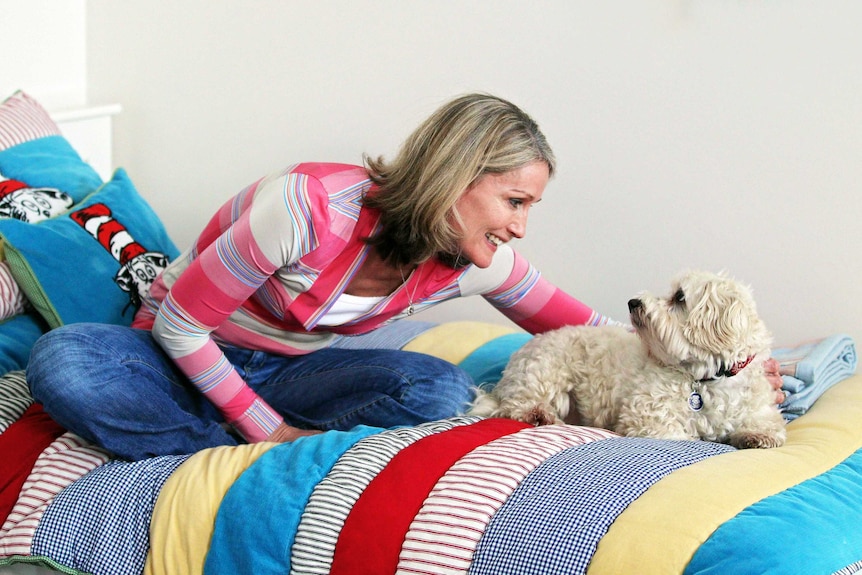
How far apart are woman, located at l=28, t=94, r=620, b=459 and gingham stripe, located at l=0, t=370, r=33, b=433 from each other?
0.15m

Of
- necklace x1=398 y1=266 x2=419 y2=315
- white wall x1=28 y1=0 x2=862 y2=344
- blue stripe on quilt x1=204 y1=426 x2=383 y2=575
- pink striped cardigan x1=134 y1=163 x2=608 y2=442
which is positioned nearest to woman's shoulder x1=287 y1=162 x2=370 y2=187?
pink striped cardigan x1=134 y1=163 x2=608 y2=442

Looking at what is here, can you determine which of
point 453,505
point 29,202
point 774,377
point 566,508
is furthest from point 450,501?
point 29,202

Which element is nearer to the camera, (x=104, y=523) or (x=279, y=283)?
(x=104, y=523)

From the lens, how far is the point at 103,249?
8.66 feet

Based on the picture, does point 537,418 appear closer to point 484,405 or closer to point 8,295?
point 484,405

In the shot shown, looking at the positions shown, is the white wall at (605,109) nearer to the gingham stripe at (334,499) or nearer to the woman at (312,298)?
the woman at (312,298)

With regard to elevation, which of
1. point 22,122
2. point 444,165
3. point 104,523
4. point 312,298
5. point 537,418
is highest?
point 444,165

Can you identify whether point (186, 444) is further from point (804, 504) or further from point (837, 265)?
point (837, 265)

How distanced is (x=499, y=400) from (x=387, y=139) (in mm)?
1173

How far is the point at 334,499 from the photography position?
1.71 m

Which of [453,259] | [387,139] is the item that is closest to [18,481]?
[453,259]

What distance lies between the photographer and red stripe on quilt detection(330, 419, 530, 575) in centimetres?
161

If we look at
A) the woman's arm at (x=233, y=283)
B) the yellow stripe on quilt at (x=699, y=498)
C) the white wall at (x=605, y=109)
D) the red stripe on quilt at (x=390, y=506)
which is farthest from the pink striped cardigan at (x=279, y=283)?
the yellow stripe on quilt at (x=699, y=498)

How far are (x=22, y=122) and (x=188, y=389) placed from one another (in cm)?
119
